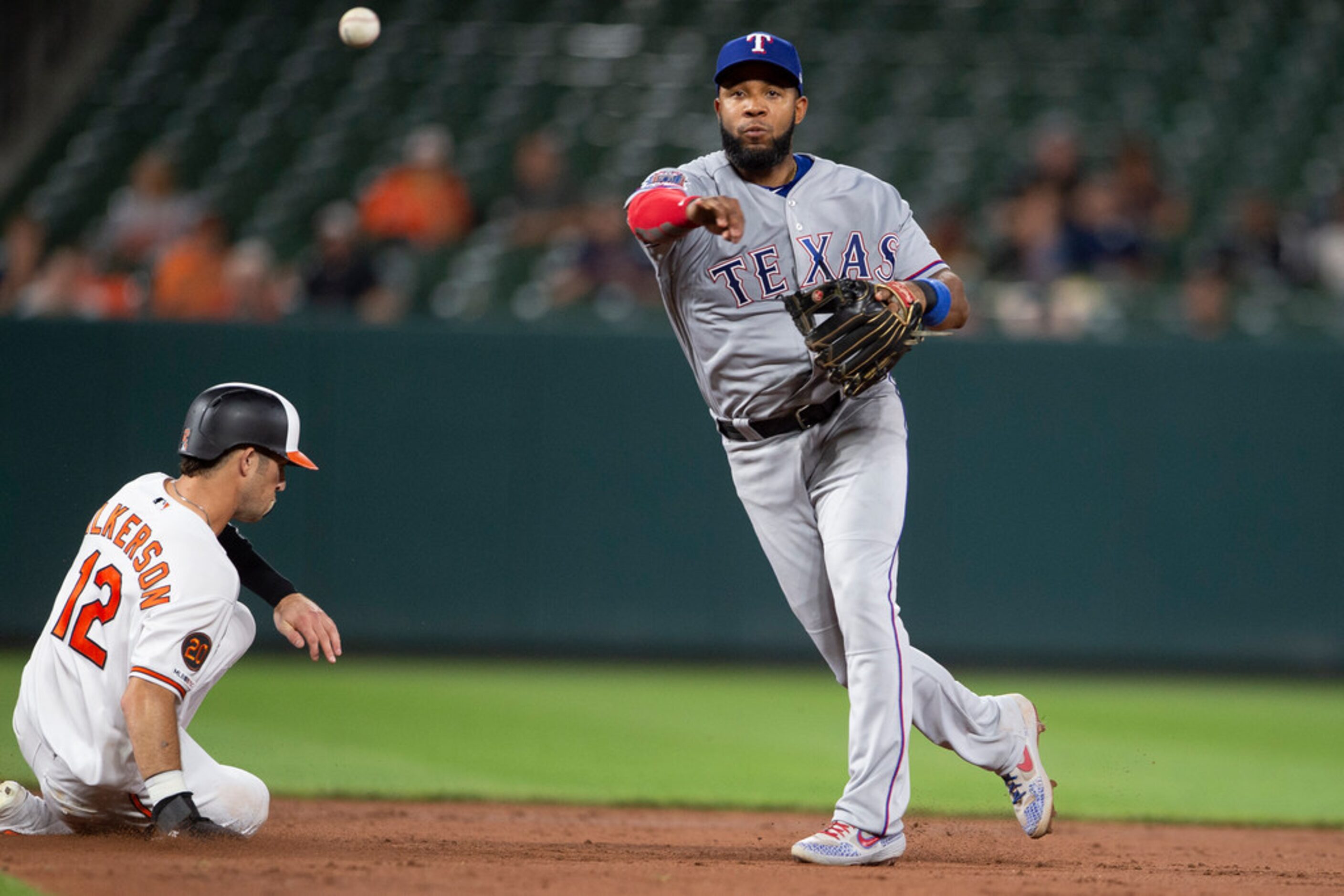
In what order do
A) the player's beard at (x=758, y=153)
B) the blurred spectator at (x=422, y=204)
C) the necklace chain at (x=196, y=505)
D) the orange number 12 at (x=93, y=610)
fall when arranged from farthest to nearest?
the blurred spectator at (x=422, y=204)
the player's beard at (x=758, y=153)
the necklace chain at (x=196, y=505)
the orange number 12 at (x=93, y=610)

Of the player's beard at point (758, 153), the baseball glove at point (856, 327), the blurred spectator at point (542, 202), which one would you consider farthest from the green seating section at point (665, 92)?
the baseball glove at point (856, 327)

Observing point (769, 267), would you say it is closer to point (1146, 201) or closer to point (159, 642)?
point (159, 642)

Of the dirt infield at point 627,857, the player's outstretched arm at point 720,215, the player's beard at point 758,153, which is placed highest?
the player's beard at point 758,153

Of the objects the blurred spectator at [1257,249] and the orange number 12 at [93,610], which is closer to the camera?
the orange number 12 at [93,610]

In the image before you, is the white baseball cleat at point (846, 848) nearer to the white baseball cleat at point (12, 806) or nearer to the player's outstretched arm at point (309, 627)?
the player's outstretched arm at point (309, 627)

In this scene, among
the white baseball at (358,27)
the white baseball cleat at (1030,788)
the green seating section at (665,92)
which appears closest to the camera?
the white baseball cleat at (1030,788)

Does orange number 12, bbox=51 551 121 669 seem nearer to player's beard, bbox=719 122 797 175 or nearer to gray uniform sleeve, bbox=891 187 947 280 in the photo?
player's beard, bbox=719 122 797 175

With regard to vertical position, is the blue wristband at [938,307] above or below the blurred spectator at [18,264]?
below
